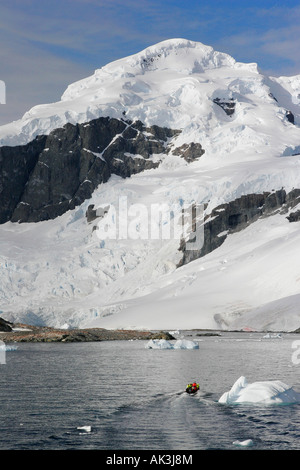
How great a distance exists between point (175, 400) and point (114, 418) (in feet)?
28.7

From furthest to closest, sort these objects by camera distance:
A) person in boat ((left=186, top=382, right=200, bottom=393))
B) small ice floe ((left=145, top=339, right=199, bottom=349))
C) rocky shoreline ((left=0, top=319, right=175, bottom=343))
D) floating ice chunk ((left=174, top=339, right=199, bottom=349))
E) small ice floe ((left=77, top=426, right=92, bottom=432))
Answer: rocky shoreline ((left=0, top=319, right=175, bottom=343)) → small ice floe ((left=145, top=339, right=199, bottom=349)) → floating ice chunk ((left=174, top=339, right=199, bottom=349)) → person in boat ((left=186, top=382, right=200, bottom=393)) → small ice floe ((left=77, top=426, right=92, bottom=432))

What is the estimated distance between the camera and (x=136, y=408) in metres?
45.6

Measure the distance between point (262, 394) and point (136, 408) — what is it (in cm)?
894

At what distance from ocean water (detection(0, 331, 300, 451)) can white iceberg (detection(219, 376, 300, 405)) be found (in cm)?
80

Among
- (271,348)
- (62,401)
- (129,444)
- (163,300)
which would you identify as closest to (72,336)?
(271,348)

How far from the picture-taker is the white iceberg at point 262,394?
4650 centimetres

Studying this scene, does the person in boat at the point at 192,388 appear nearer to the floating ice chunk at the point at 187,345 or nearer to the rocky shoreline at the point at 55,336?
the floating ice chunk at the point at 187,345

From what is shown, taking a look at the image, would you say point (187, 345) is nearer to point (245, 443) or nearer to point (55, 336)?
point (55, 336)

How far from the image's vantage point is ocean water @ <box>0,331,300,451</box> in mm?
35750

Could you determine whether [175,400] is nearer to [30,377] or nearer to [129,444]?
[129,444]

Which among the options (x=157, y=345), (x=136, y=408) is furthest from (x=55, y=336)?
(x=136, y=408)

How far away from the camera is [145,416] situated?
42688 mm

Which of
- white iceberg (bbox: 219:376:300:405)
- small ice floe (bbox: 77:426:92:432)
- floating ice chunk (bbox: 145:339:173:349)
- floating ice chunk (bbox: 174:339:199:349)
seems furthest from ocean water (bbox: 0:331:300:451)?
floating ice chunk (bbox: 145:339:173:349)

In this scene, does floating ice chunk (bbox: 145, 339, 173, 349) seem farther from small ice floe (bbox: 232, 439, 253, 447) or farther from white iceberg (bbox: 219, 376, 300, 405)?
small ice floe (bbox: 232, 439, 253, 447)
